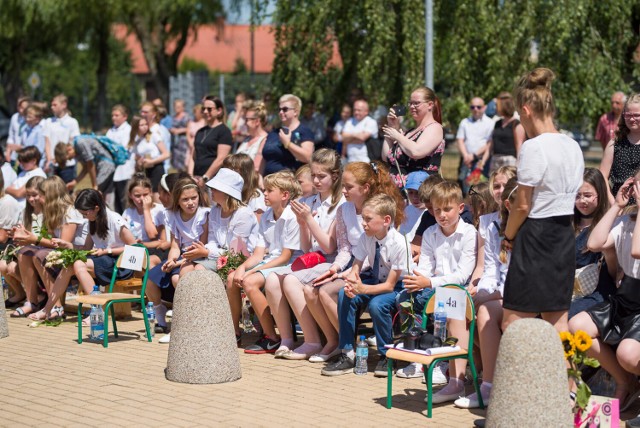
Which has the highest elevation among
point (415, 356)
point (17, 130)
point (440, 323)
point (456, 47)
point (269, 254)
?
point (456, 47)

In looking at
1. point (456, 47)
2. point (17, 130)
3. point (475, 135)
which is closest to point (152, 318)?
point (475, 135)

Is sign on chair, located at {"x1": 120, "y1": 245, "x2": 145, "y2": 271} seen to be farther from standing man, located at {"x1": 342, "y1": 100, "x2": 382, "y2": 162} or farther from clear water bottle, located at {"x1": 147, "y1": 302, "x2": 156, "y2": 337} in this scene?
standing man, located at {"x1": 342, "y1": 100, "x2": 382, "y2": 162}

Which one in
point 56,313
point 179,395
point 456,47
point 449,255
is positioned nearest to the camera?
point 179,395

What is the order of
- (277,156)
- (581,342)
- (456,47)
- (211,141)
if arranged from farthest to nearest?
(456,47), (211,141), (277,156), (581,342)

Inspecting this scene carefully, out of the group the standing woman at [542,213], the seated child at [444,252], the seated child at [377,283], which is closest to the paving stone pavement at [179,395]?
the seated child at [377,283]

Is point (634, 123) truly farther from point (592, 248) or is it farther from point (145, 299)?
point (145, 299)

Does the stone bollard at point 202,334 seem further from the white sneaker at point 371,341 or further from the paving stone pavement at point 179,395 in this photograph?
the white sneaker at point 371,341

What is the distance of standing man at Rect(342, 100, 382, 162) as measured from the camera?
14.9 metres

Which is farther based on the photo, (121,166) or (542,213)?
(121,166)

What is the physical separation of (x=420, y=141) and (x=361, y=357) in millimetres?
2250

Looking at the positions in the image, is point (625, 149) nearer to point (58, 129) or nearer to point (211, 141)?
point (211, 141)

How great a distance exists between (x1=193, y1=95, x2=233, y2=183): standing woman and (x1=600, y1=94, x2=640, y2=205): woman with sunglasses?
4.96 m

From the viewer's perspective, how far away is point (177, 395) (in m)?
7.12

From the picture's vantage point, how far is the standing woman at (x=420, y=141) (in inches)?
352
